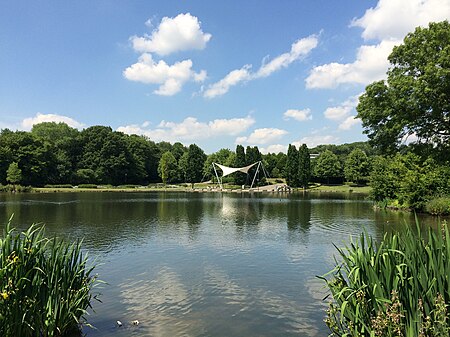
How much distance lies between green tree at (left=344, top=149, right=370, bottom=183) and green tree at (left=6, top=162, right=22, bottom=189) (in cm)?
6791

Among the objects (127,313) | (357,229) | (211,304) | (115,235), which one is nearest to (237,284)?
(211,304)

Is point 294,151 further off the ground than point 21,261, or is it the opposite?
point 294,151

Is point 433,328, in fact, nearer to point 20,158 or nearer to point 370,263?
point 370,263

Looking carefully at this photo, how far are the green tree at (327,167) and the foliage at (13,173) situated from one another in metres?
63.1

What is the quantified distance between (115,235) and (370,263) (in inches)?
644

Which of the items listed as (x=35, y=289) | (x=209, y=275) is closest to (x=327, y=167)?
(x=209, y=275)

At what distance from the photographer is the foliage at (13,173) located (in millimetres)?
64787

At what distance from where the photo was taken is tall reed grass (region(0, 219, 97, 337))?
17.9ft

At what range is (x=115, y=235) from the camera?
19375mm

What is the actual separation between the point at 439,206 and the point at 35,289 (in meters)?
28.1

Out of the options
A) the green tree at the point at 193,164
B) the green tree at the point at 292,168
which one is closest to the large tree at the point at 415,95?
the green tree at the point at 292,168

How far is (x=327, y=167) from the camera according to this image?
282 ft

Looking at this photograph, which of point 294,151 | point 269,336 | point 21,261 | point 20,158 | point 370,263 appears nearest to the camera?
point 370,263

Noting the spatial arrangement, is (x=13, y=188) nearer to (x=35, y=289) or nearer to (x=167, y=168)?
(x=167, y=168)
